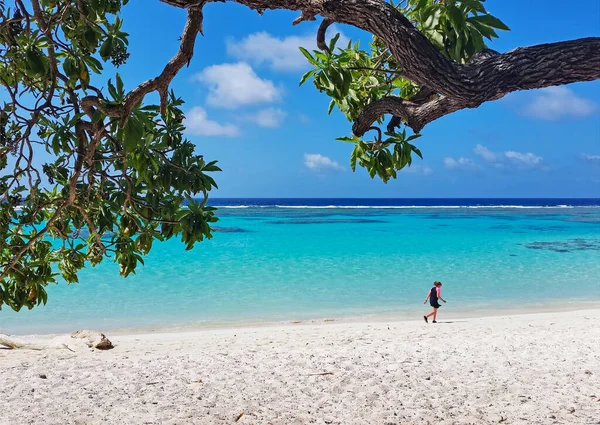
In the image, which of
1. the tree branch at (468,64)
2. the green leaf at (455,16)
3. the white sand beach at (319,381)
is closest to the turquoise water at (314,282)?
the white sand beach at (319,381)

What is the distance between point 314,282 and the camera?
17.3m

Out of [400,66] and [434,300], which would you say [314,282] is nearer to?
[434,300]

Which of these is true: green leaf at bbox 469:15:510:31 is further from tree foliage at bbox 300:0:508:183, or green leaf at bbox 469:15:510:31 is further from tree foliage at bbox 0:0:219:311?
tree foliage at bbox 0:0:219:311

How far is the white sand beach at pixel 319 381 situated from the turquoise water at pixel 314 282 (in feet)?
15.2

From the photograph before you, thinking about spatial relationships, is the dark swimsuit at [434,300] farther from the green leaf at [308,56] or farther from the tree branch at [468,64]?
the green leaf at [308,56]

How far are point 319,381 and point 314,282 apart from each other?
11159 mm

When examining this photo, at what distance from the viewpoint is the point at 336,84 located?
2566 millimetres

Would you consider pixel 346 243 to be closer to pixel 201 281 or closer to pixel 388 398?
pixel 201 281

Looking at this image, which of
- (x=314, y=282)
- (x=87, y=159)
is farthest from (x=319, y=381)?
(x=314, y=282)

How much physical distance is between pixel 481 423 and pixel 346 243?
76.7 feet

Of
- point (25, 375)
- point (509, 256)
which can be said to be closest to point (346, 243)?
point (509, 256)

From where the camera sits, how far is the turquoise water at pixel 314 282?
13.1 metres

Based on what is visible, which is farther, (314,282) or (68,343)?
(314,282)

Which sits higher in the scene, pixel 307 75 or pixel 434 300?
pixel 307 75
